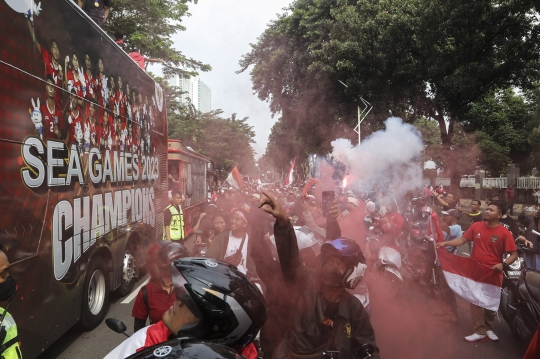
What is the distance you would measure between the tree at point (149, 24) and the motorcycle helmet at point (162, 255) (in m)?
13.2

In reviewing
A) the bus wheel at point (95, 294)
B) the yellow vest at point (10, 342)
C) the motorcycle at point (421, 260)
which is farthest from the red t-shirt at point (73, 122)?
the motorcycle at point (421, 260)

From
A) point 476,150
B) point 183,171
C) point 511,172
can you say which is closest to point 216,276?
point 183,171

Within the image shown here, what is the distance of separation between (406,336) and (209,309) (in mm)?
4196

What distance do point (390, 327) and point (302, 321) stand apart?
315 centimetres

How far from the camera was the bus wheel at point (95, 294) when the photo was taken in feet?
16.7

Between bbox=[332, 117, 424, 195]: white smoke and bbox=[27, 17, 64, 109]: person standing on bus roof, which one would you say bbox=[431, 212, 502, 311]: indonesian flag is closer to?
bbox=[27, 17, 64, 109]: person standing on bus roof

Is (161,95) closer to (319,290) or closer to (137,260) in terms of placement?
(137,260)

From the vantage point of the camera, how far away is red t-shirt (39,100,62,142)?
3.94m

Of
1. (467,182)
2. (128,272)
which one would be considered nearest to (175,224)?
(128,272)

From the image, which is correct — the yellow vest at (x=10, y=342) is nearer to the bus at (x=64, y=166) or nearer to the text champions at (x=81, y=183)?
the bus at (x=64, y=166)

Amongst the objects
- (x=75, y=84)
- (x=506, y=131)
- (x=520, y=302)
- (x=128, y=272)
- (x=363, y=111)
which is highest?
(x=506, y=131)

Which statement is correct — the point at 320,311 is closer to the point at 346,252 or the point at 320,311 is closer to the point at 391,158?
the point at 346,252

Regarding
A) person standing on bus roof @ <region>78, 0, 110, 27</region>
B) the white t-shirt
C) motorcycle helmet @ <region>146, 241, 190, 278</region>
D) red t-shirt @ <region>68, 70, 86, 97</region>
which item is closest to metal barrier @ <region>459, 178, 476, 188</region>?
person standing on bus roof @ <region>78, 0, 110, 27</region>

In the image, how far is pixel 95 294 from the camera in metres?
5.59
